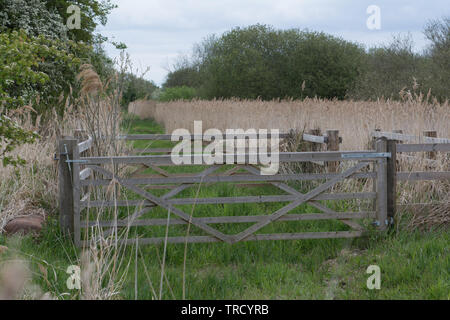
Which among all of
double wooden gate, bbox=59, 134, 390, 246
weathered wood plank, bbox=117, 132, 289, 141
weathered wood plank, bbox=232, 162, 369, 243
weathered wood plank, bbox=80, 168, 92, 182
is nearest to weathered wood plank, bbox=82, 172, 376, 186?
double wooden gate, bbox=59, 134, 390, 246

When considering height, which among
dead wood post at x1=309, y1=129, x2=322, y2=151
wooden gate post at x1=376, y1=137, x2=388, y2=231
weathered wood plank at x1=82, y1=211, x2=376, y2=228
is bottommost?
weathered wood plank at x1=82, y1=211, x2=376, y2=228

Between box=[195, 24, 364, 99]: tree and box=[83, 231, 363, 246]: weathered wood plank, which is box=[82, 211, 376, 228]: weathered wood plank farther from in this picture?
box=[195, 24, 364, 99]: tree

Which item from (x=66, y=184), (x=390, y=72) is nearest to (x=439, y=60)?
(x=390, y=72)

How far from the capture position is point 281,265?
4.56 meters

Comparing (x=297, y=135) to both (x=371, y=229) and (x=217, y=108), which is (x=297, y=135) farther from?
(x=217, y=108)

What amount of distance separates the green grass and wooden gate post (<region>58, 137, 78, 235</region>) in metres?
0.16

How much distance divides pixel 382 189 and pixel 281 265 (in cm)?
157

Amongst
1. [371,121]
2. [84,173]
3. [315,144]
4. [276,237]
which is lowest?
[276,237]

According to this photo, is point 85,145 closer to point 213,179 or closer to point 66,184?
point 66,184

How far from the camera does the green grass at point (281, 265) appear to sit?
394cm

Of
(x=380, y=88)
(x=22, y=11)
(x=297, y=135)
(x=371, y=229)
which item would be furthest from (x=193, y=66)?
(x=371, y=229)

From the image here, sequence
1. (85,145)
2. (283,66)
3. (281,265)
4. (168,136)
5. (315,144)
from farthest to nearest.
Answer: (283,66) < (168,136) < (315,144) < (85,145) < (281,265)

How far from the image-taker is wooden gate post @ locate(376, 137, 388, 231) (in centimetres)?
535

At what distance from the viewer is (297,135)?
8633 millimetres
